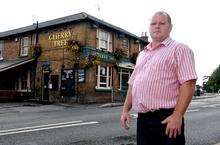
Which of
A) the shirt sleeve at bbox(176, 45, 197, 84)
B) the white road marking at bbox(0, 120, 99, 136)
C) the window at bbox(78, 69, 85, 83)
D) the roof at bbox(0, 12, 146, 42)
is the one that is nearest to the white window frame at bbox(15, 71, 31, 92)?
the roof at bbox(0, 12, 146, 42)

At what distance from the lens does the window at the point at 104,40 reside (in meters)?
27.3

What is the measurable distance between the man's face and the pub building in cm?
2122

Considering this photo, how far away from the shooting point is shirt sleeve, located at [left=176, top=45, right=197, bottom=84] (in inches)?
139

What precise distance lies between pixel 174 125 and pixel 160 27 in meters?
0.97

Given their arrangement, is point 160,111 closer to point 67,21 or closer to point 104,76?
point 67,21

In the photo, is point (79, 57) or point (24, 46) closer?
point (79, 57)

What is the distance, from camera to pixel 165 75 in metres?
3.66

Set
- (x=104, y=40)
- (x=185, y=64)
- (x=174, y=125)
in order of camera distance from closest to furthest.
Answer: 1. (x=174, y=125)
2. (x=185, y=64)
3. (x=104, y=40)

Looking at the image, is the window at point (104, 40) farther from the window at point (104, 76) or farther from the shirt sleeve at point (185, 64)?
the shirt sleeve at point (185, 64)

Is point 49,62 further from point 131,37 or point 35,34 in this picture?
point 131,37

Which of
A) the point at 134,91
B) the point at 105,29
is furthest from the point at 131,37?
the point at 134,91

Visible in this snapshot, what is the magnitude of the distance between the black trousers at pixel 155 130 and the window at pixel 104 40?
926 inches

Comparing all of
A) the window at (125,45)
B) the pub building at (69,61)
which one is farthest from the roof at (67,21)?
the window at (125,45)

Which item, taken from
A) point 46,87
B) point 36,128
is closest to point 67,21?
point 46,87
